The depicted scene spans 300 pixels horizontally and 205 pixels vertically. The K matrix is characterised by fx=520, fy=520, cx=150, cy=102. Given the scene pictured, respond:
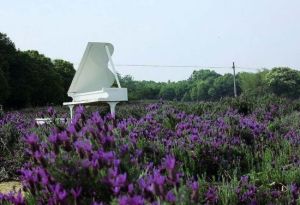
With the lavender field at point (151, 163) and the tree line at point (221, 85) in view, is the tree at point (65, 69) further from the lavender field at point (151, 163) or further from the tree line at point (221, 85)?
the lavender field at point (151, 163)

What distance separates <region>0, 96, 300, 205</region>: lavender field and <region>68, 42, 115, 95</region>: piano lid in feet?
22.1

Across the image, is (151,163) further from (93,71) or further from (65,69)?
(65,69)

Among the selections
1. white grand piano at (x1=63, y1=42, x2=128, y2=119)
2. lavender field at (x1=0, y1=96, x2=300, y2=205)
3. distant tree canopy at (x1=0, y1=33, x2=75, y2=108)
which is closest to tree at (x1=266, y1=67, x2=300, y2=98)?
distant tree canopy at (x1=0, y1=33, x2=75, y2=108)

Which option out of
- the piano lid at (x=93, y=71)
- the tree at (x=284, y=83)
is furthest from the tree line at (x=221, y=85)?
the piano lid at (x=93, y=71)

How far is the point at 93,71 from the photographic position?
1516 centimetres

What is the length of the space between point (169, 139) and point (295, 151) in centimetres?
128

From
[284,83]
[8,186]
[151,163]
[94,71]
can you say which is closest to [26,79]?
[94,71]

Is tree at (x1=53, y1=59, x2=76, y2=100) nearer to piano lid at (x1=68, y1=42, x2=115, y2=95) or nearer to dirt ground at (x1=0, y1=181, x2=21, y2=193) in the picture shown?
piano lid at (x1=68, y1=42, x2=115, y2=95)

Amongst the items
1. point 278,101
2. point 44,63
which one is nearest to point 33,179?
point 278,101

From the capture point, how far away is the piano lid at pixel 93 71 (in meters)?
14.9

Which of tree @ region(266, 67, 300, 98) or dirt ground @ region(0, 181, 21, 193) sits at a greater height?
tree @ region(266, 67, 300, 98)

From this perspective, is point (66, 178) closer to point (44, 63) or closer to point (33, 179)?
point (33, 179)

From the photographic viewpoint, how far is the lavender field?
242 cm

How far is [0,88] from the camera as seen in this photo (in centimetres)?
2938
